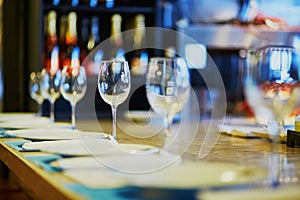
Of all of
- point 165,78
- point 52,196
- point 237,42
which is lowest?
point 52,196

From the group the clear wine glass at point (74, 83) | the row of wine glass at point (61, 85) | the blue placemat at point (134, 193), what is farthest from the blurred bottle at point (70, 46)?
the blue placemat at point (134, 193)

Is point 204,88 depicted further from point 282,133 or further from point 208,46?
point 282,133

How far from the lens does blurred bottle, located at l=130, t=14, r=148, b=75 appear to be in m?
3.45

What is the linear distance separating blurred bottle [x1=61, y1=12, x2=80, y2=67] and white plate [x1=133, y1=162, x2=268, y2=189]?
246 centimetres

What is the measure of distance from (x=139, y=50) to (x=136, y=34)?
0.10 m

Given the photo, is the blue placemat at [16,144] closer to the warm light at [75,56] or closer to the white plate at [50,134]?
the white plate at [50,134]

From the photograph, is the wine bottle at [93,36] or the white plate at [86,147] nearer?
the white plate at [86,147]

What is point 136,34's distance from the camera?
348 centimetres

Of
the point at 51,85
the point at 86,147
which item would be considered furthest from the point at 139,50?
the point at 86,147

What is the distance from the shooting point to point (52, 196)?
2.62ft

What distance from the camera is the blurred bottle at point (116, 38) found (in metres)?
3.45

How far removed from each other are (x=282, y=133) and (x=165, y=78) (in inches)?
12.8

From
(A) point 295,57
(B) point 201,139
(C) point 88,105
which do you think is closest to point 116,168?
(A) point 295,57

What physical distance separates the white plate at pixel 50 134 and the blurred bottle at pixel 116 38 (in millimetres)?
1879
